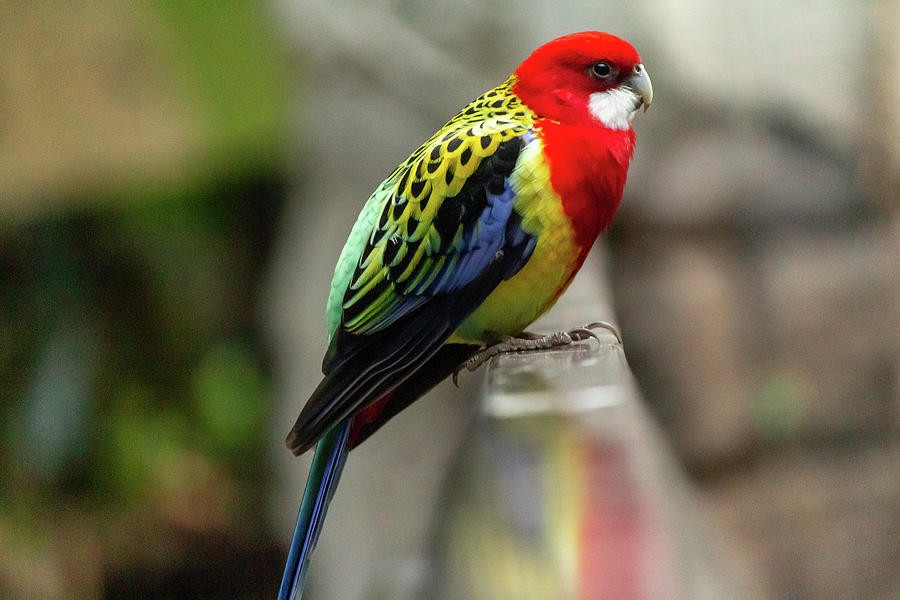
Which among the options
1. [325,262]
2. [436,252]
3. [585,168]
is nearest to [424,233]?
[436,252]

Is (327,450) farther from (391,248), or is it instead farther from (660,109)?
(660,109)

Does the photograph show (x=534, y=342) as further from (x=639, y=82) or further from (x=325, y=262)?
→ (x=325, y=262)

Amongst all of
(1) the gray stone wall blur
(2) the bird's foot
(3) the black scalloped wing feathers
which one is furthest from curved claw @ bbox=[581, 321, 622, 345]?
(1) the gray stone wall blur

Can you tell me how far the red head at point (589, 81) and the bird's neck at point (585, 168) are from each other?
0.04 ft

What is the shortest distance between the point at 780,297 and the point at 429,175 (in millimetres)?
1197

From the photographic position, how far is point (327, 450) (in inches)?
28.5

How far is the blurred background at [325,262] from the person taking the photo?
59.2 inches

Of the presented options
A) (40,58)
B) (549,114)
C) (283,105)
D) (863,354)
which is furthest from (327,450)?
(863,354)

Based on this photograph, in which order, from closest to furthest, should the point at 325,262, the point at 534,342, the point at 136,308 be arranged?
the point at 534,342
the point at 325,262
the point at 136,308

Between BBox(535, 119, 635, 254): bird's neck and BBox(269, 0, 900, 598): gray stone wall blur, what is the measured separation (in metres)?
0.72

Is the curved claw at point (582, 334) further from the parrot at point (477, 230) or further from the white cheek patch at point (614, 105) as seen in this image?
the white cheek patch at point (614, 105)

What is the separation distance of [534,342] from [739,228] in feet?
3.44

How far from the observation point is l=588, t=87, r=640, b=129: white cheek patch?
0.76 metres

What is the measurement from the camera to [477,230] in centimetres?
73
